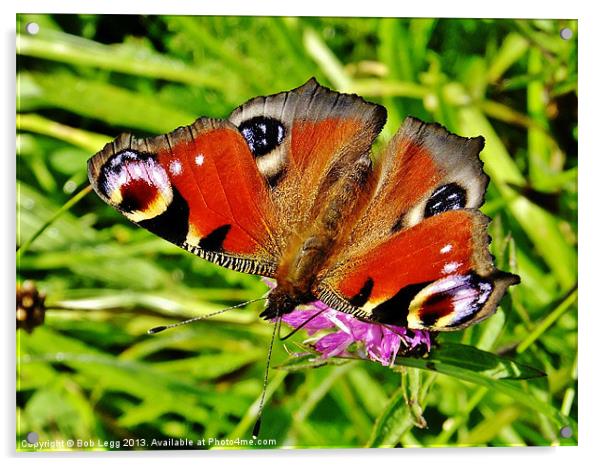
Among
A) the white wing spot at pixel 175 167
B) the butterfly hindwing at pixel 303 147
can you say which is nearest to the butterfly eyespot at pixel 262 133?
the butterfly hindwing at pixel 303 147

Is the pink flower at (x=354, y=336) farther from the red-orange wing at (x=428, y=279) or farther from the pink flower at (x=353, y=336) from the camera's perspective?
the red-orange wing at (x=428, y=279)

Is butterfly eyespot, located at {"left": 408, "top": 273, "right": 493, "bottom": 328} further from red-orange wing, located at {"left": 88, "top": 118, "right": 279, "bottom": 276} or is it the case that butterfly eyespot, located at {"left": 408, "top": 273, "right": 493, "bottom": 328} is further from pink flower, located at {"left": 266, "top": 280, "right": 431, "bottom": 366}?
red-orange wing, located at {"left": 88, "top": 118, "right": 279, "bottom": 276}

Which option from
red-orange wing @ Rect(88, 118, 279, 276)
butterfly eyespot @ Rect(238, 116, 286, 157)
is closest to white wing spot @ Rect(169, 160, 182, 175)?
red-orange wing @ Rect(88, 118, 279, 276)

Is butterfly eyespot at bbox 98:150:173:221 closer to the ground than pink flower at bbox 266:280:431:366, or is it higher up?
higher up

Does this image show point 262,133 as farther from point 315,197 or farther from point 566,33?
point 566,33
